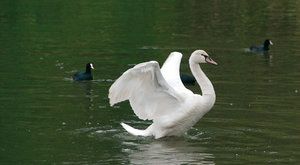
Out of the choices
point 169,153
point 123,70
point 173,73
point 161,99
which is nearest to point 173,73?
point 173,73

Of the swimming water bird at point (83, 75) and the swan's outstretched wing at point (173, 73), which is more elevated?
the swan's outstretched wing at point (173, 73)

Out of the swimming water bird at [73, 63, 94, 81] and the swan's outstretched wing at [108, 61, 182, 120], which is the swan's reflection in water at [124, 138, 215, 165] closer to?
the swan's outstretched wing at [108, 61, 182, 120]

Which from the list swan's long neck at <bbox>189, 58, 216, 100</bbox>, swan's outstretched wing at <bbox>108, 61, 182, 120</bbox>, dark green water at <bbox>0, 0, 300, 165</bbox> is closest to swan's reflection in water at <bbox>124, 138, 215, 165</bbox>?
dark green water at <bbox>0, 0, 300, 165</bbox>

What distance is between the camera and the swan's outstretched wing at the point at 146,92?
15.3 meters

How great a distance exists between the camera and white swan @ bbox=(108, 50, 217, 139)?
50.8 feet

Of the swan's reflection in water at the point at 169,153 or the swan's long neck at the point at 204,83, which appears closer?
the swan's reflection in water at the point at 169,153

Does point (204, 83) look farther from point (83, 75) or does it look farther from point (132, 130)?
point (83, 75)

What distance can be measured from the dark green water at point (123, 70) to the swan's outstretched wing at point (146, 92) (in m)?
0.49

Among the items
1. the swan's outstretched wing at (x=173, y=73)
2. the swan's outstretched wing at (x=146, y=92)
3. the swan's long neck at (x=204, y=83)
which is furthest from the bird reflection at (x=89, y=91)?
the swan's long neck at (x=204, y=83)

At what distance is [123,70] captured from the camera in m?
24.4

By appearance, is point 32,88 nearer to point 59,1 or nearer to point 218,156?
point 218,156

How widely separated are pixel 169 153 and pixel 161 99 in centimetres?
136

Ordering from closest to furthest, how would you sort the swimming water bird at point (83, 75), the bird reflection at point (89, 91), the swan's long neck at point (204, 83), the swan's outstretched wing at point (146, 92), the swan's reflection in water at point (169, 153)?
1. the swan's reflection in water at point (169, 153)
2. the swan's outstretched wing at point (146, 92)
3. the swan's long neck at point (204, 83)
4. the bird reflection at point (89, 91)
5. the swimming water bird at point (83, 75)

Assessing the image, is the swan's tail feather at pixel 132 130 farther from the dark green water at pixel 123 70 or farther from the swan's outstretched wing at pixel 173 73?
the swan's outstretched wing at pixel 173 73
